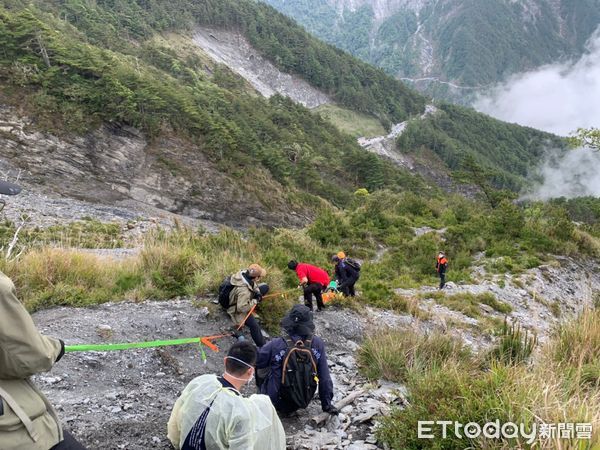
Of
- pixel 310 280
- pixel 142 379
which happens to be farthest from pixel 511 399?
pixel 310 280

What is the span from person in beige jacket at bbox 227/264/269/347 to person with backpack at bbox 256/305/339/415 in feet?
5.01

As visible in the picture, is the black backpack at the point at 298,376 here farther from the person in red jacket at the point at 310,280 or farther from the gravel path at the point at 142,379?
the person in red jacket at the point at 310,280

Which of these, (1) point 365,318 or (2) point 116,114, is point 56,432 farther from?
(2) point 116,114

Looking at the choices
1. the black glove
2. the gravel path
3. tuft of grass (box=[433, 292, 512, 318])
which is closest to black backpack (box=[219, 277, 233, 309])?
the gravel path

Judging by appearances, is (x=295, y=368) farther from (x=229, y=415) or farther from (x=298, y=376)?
(x=229, y=415)

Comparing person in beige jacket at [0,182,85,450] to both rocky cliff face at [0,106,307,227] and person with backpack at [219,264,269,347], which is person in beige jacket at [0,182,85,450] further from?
rocky cliff face at [0,106,307,227]

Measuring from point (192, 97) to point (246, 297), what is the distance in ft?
118

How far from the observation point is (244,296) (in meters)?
6.64

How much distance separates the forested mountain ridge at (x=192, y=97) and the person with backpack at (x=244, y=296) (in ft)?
70.9

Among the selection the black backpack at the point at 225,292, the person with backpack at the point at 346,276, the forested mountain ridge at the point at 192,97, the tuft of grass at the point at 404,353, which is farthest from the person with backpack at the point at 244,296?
the forested mountain ridge at the point at 192,97

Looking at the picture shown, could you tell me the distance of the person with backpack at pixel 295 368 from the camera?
485 cm

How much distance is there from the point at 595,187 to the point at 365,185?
159m

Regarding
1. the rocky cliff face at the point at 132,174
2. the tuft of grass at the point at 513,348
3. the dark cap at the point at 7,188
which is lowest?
the rocky cliff face at the point at 132,174

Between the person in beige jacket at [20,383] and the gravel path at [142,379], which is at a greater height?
the person in beige jacket at [20,383]
